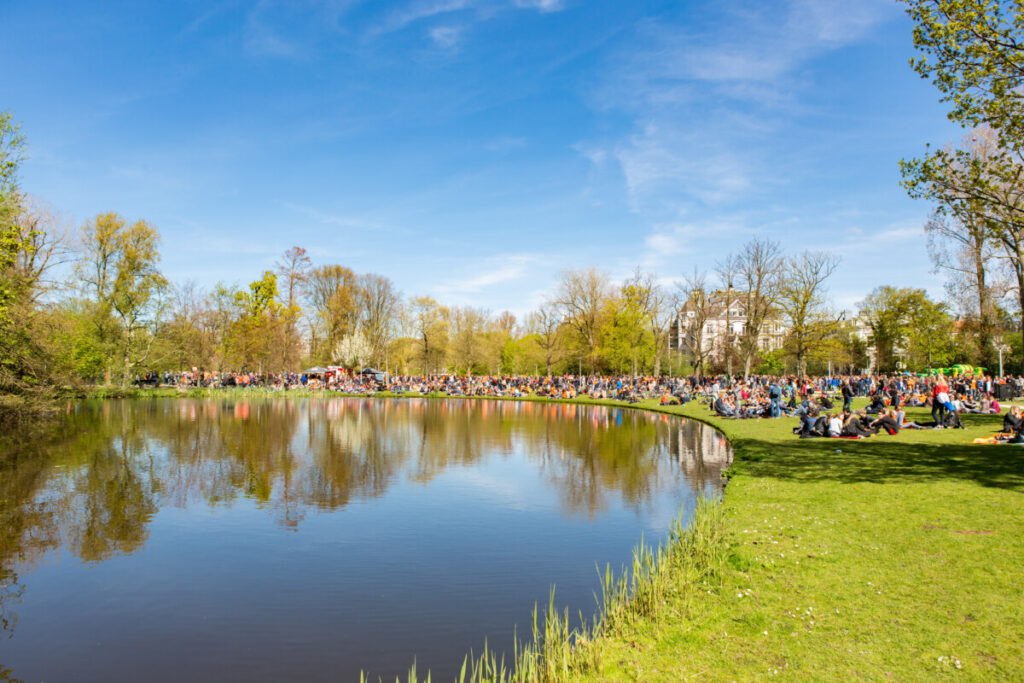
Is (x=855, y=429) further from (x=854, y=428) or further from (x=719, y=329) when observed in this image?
(x=719, y=329)

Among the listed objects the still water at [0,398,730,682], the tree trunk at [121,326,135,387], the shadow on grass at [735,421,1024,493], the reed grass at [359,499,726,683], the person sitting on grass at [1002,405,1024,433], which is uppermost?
the tree trunk at [121,326,135,387]

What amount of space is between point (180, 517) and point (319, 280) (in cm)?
5998

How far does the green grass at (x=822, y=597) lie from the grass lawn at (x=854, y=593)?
0.7 inches

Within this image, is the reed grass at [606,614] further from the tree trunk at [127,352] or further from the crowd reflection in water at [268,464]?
the tree trunk at [127,352]

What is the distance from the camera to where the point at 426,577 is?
801 centimetres

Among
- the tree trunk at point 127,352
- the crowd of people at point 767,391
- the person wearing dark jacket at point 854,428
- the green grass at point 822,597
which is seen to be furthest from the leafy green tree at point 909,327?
the tree trunk at point 127,352

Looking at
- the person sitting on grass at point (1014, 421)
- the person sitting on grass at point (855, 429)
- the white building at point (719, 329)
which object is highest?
the white building at point (719, 329)

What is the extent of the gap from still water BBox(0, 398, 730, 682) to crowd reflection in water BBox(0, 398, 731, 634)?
95mm

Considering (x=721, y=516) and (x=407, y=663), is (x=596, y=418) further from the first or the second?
(x=407, y=663)

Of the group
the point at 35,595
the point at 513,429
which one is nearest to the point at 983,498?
the point at 35,595

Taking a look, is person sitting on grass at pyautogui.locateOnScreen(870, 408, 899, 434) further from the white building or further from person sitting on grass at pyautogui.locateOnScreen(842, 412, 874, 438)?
the white building

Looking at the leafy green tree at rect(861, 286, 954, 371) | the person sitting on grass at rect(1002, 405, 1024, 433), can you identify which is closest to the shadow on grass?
the person sitting on grass at rect(1002, 405, 1024, 433)

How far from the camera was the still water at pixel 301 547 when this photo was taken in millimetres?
6082

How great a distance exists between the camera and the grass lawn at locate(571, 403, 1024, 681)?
4887 mm
